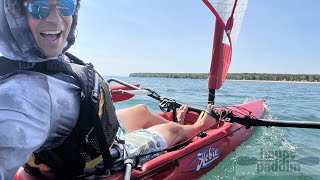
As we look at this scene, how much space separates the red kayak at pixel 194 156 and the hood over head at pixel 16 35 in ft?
3.81

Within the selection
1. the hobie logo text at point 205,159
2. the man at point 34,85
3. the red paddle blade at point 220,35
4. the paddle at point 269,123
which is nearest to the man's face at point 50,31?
the man at point 34,85

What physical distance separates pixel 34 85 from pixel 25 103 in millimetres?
112

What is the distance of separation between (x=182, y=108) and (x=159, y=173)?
2314 millimetres

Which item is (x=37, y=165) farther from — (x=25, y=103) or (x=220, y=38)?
(x=220, y=38)

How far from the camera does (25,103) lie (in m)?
1.28

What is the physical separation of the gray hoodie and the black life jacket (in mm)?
46

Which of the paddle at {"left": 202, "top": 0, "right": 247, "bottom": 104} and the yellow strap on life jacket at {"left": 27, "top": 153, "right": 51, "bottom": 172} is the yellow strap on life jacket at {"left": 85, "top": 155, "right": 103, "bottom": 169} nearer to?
the yellow strap on life jacket at {"left": 27, "top": 153, "right": 51, "bottom": 172}

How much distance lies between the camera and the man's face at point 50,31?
5.03 feet

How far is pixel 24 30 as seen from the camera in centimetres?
151

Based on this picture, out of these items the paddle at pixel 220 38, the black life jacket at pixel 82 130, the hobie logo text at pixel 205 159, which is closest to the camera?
the black life jacket at pixel 82 130

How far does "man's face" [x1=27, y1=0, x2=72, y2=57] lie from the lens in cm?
153

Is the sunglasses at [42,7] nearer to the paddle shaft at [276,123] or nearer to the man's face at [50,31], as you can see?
the man's face at [50,31]

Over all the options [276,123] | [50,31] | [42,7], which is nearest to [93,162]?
[50,31]

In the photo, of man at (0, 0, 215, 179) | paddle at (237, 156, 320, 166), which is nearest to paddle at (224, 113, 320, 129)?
paddle at (237, 156, 320, 166)
